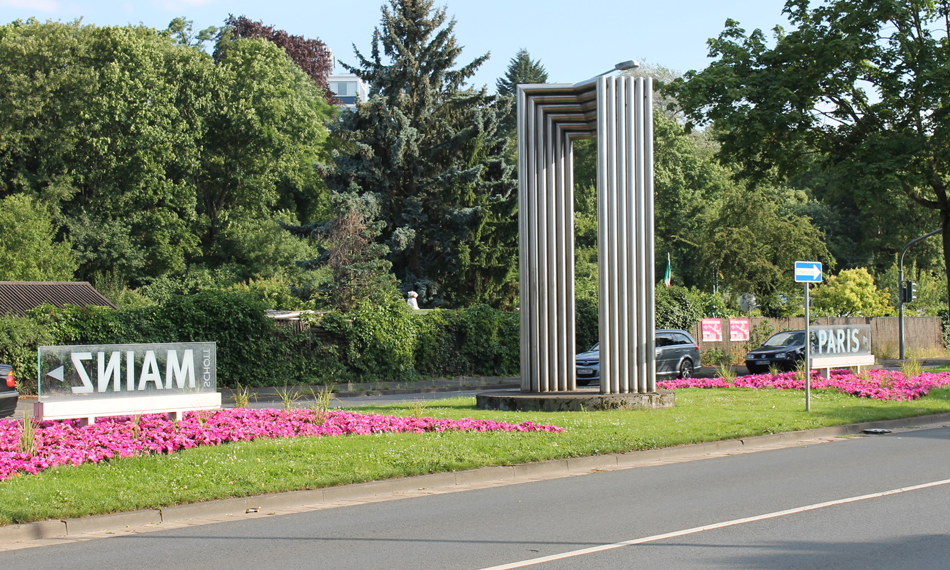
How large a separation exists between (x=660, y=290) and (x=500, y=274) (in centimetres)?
1212

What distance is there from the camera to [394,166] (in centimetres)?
4528

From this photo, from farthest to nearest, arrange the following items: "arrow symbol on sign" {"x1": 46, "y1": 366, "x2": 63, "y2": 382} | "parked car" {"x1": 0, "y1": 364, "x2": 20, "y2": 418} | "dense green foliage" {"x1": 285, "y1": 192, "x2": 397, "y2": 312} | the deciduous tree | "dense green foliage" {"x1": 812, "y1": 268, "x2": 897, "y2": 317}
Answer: the deciduous tree < "dense green foliage" {"x1": 812, "y1": 268, "x2": 897, "y2": 317} < "dense green foliage" {"x1": 285, "y1": 192, "x2": 397, "y2": 312} < "parked car" {"x1": 0, "y1": 364, "x2": 20, "y2": 418} < "arrow symbol on sign" {"x1": 46, "y1": 366, "x2": 63, "y2": 382}

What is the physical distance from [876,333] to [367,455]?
37175 mm

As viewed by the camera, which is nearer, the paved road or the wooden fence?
the paved road

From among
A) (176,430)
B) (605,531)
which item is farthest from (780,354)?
(605,531)

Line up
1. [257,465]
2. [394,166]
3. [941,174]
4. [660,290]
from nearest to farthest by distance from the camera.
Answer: [257,465]
[941,174]
[660,290]
[394,166]

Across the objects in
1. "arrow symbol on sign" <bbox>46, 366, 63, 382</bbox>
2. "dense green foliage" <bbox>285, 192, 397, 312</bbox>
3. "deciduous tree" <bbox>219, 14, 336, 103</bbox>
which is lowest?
"arrow symbol on sign" <bbox>46, 366, 63, 382</bbox>

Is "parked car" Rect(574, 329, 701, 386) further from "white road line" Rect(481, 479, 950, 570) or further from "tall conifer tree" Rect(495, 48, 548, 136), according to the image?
"tall conifer tree" Rect(495, 48, 548, 136)

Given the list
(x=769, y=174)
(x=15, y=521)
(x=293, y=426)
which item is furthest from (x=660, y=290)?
(x=15, y=521)

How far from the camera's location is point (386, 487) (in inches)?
403

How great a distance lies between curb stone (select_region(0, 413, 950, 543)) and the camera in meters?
8.30

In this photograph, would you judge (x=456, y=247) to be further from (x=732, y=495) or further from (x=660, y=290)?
(x=732, y=495)

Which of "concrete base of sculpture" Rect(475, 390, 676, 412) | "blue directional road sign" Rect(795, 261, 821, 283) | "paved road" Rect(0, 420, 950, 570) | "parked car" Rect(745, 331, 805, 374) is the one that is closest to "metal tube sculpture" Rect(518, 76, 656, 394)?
"concrete base of sculpture" Rect(475, 390, 676, 412)

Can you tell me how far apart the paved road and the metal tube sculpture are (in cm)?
663
